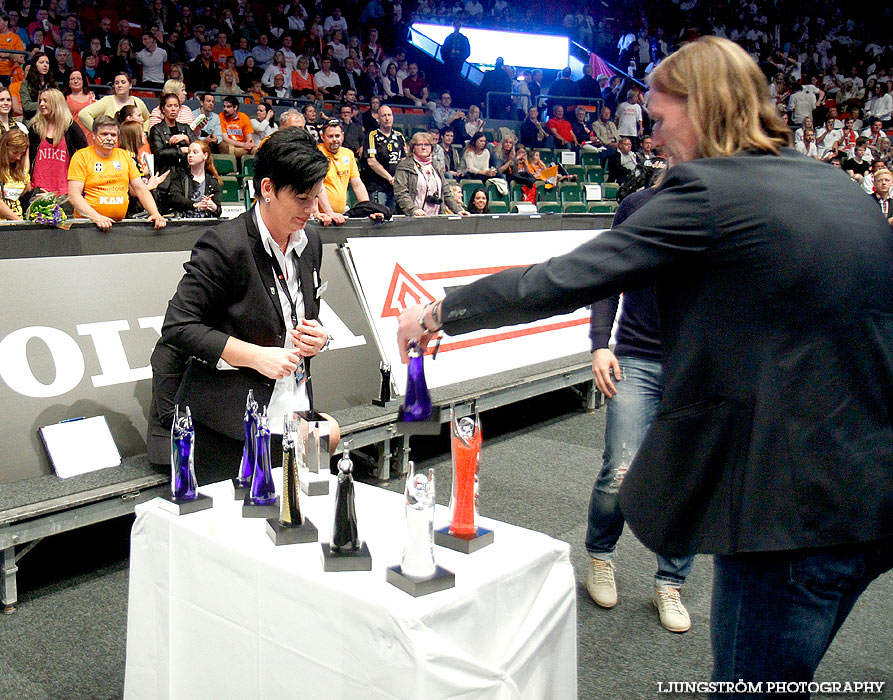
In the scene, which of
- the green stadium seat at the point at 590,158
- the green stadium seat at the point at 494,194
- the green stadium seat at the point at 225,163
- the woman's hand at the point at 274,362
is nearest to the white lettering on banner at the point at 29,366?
the woman's hand at the point at 274,362

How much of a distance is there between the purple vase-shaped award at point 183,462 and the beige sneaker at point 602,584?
5.26 feet

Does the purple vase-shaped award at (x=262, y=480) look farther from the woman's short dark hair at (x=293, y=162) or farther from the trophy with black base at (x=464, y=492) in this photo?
the woman's short dark hair at (x=293, y=162)

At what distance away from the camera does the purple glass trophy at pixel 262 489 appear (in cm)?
192

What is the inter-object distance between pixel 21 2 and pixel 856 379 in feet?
36.6

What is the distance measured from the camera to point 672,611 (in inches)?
114

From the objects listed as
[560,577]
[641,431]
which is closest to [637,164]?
[641,431]

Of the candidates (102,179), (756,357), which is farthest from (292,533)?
(102,179)

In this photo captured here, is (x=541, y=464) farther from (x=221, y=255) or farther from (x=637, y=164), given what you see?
(x=637, y=164)

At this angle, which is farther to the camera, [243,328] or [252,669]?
[243,328]

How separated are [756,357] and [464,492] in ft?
2.33

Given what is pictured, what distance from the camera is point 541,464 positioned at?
4762 millimetres

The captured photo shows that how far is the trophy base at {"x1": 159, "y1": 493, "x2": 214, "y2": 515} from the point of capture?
191 cm

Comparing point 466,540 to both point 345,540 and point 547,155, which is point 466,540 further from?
point 547,155

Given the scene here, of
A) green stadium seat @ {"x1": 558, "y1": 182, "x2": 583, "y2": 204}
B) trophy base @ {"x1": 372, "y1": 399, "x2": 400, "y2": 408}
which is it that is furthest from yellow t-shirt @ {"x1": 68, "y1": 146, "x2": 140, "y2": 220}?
green stadium seat @ {"x1": 558, "y1": 182, "x2": 583, "y2": 204}
